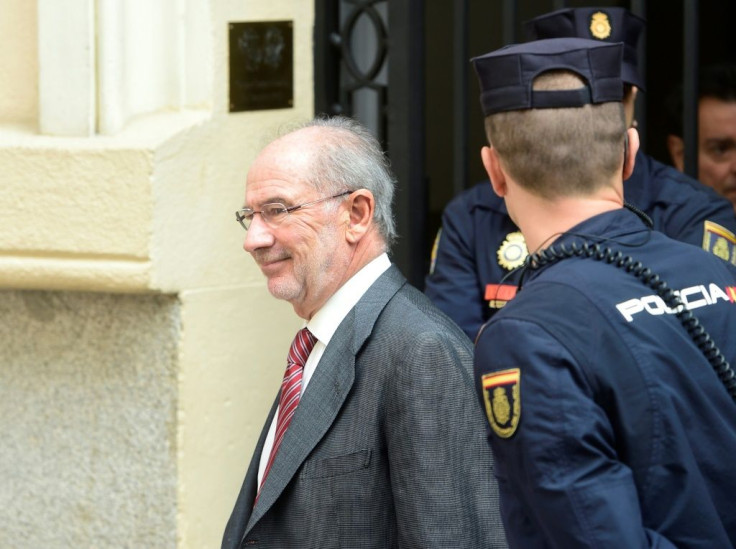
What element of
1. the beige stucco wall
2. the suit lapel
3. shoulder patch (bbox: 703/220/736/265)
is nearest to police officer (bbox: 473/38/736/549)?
the suit lapel

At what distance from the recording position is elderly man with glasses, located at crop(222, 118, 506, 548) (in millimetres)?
2312

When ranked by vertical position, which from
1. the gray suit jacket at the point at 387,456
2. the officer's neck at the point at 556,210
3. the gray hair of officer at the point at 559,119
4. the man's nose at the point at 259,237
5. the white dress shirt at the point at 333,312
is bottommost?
the gray suit jacket at the point at 387,456

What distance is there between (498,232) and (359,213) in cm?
80

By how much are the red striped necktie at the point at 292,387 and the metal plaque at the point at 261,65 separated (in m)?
1.25

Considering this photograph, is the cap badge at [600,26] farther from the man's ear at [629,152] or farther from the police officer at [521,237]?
the man's ear at [629,152]

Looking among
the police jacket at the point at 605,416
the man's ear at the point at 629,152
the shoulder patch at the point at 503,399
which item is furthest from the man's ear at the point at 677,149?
the shoulder patch at the point at 503,399

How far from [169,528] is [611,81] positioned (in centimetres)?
220

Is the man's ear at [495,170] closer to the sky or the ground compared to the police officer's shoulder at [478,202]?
closer to the sky

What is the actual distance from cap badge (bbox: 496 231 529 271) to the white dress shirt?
0.72m

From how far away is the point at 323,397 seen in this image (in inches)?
95.7

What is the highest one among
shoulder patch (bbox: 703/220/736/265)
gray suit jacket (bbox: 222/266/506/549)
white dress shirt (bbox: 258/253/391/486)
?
shoulder patch (bbox: 703/220/736/265)

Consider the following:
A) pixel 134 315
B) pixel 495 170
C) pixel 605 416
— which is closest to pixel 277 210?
pixel 495 170

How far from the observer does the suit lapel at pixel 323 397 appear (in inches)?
94.0

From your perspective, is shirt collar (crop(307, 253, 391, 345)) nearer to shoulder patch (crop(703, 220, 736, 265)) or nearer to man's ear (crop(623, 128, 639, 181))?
man's ear (crop(623, 128, 639, 181))
